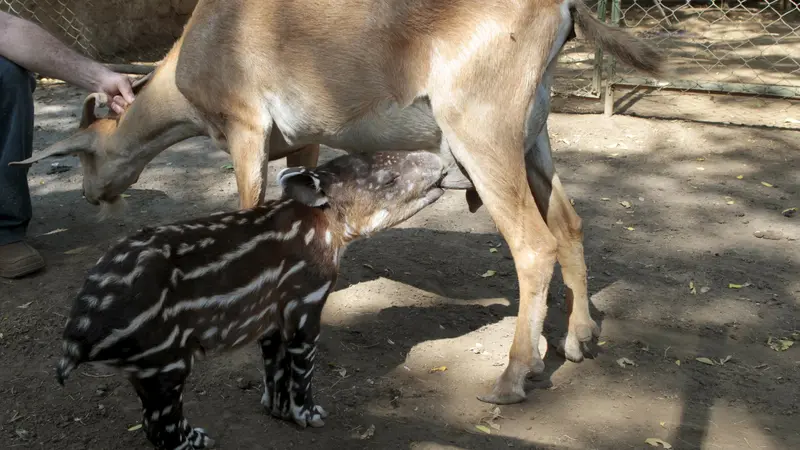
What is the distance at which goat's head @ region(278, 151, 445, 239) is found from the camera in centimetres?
352

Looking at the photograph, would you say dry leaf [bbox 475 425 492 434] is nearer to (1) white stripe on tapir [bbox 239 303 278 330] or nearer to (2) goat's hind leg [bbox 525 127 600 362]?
(2) goat's hind leg [bbox 525 127 600 362]

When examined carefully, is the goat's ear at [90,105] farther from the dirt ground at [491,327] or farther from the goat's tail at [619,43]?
the goat's tail at [619,43]

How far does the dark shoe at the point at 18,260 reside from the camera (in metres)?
4.70

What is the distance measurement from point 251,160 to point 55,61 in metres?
1.45

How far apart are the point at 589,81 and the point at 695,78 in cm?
97

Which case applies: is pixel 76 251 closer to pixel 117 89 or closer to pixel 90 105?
pixel 90 105

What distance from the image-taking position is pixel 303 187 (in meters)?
3.48

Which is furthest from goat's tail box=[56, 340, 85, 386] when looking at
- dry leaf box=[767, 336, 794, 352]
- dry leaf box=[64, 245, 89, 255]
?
dry leaf box=[767, 336, 794, 352]

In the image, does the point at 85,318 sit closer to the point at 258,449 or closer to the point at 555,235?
the point at 258,449

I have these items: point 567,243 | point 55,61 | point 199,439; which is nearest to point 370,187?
point 567,243

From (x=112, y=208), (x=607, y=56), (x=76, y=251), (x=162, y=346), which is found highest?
(x=162, y=346)

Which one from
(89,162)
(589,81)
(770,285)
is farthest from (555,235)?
(589,81)

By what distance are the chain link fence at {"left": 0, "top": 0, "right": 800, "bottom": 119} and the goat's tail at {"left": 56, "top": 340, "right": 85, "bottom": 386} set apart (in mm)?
5530

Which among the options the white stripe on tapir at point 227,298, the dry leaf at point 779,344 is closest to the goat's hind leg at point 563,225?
the dry leaf at point 779,344
